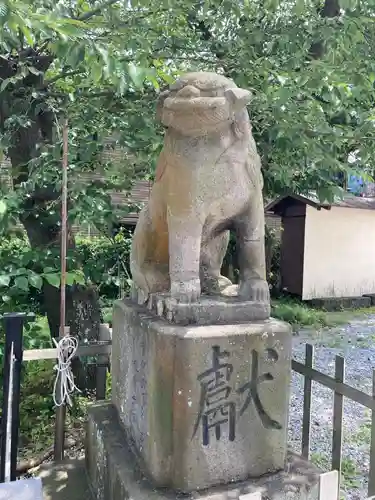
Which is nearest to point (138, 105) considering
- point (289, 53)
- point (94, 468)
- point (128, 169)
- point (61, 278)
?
point (128, 169)

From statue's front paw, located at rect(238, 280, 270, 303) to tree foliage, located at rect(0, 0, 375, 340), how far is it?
1221 mm

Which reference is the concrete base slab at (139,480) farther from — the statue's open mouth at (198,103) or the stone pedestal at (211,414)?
the statue's open mouth at (198,103)

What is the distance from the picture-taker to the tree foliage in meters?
2.90

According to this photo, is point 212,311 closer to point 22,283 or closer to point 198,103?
point 198,103

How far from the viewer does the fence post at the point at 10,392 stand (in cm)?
235

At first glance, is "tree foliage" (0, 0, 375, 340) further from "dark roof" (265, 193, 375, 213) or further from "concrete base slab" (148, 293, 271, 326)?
"dark roof" (265, 193, 375, 213)

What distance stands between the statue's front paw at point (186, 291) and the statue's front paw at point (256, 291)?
0.81 feet

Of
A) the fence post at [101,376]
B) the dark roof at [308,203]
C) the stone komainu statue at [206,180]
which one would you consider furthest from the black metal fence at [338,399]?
the dark roof at [308,203]

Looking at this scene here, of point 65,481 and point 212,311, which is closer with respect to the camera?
point 212,311

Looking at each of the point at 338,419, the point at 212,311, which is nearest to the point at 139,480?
the point at 212,311

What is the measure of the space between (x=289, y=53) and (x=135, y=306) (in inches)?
88.5

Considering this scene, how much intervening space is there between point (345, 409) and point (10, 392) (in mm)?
3209

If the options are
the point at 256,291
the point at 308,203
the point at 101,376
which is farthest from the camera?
the point at 308,203

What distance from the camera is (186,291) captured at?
1.89 metres
